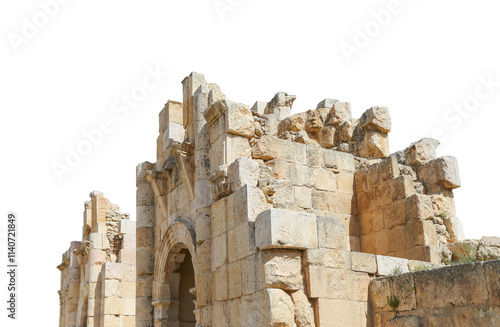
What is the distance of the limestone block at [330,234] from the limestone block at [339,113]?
4.23m

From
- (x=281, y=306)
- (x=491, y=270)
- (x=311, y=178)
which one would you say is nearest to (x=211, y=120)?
(x=311, y=178)

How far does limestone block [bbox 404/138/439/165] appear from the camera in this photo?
362 inches

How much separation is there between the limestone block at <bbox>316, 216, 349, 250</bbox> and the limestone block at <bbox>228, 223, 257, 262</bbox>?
0.85 metres

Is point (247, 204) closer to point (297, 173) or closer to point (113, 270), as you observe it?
point (297, 173)

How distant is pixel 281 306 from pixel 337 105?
5.72 meters

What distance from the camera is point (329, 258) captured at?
6883mm

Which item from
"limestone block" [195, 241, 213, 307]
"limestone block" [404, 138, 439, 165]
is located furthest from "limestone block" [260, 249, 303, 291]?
"limestone block" [404, 138, 439, 165]

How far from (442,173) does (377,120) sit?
1.87 meters

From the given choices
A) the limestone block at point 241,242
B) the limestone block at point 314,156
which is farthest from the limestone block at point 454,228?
the limestone block at point 241,242

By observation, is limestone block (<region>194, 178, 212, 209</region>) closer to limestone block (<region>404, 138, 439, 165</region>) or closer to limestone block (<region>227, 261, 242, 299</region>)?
limestone block (<region>227, 261, 242, 299</region>)

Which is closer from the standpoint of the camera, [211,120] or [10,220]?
[211,120]

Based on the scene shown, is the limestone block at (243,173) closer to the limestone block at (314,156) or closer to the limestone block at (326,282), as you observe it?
the limestone block at (314,156)

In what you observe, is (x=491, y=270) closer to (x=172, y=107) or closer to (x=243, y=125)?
(x=243, y=125)

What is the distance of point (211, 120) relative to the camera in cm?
861
